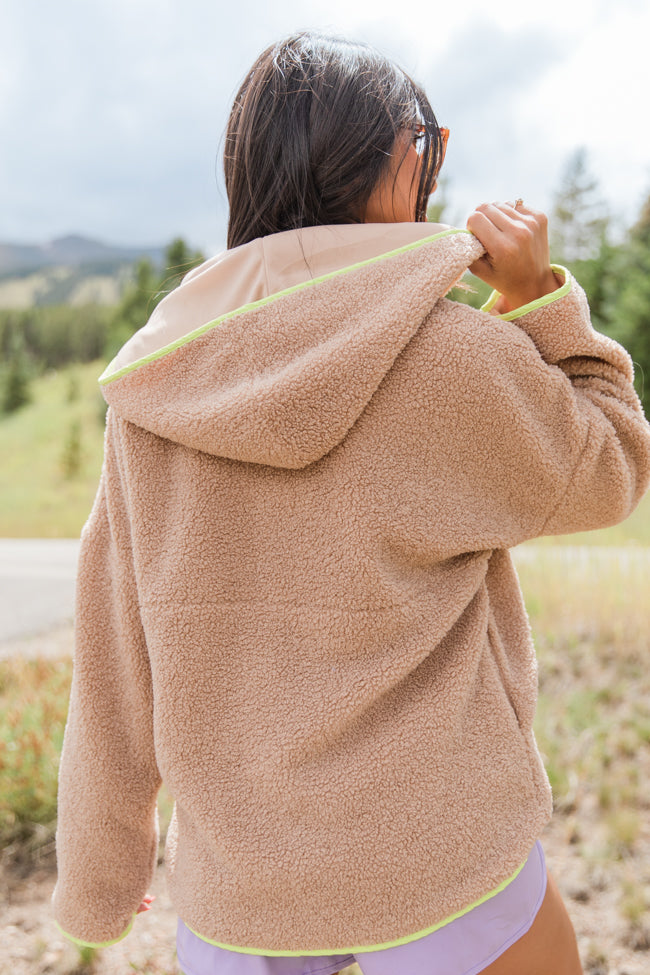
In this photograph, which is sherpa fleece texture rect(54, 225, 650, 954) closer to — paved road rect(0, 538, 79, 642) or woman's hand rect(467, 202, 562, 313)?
woman's hand rect(467, 202, 562, 313)

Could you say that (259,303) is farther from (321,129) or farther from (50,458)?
(50,458)

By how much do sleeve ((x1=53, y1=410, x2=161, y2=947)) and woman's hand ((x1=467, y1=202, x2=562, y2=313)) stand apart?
531 mm

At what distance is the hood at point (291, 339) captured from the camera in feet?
2.79

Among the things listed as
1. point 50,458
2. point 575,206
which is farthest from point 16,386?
point 575,206

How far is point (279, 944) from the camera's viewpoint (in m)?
0.92

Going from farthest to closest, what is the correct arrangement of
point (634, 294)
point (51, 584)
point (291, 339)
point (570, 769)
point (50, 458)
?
point (50, 458)
point (634, 294)
point (51, 584)
point (570, 769)
point (291, 339)

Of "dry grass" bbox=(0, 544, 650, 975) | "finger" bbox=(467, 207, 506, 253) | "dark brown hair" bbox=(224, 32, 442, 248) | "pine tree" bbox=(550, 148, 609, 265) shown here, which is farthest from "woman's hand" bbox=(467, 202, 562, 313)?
"pine tree" bbox=(550, 148, 609, 265)

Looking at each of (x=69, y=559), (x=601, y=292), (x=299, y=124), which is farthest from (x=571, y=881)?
(x=601, y=292)

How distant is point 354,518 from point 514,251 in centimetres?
37

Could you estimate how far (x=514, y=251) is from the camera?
93 cm

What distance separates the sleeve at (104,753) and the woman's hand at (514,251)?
20.9 inches

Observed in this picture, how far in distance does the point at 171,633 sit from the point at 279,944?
1.25 ft

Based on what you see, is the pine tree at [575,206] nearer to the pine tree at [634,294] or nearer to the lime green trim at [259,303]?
the pine tree at [634,294]

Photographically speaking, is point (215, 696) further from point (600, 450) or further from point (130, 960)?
point (130, 960)
